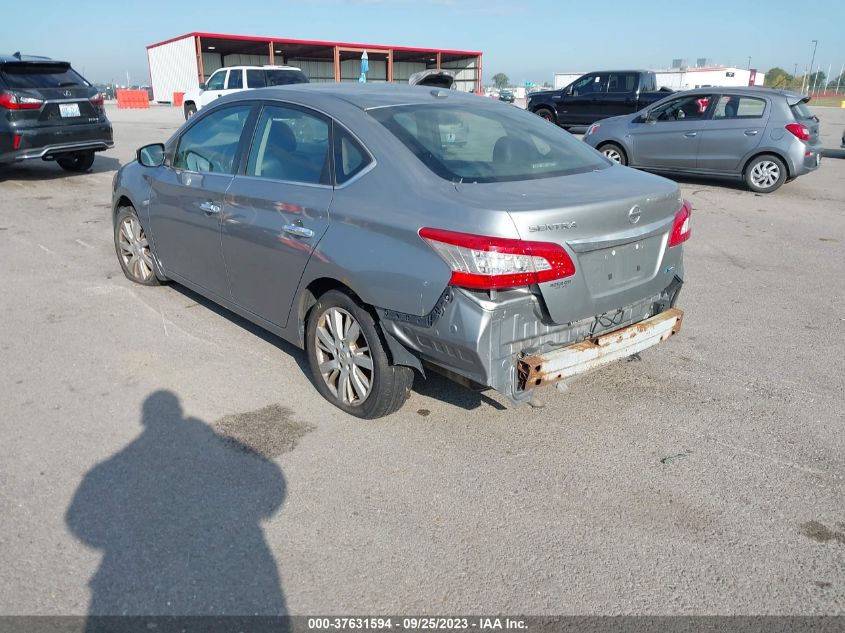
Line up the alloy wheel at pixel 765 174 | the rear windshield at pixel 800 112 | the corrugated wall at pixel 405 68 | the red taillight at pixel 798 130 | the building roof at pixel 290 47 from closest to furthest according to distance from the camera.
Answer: the red taillight at pixel 798 130 → the rear windshield at pixel 800 112 → the alloy wheel at pixel 765 174 → the building roof at pixel 290 47 → the corrugated wall at pixel 405 68

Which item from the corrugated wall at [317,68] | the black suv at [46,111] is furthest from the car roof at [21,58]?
the corrugated wall at [317,68]

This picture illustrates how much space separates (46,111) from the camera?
10.4 meters

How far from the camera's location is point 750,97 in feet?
36.6

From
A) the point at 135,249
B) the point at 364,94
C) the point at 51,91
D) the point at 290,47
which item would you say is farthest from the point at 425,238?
the point at 290,47

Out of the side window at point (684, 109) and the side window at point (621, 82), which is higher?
the side window at point (621, 82)

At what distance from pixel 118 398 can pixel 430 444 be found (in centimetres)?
190

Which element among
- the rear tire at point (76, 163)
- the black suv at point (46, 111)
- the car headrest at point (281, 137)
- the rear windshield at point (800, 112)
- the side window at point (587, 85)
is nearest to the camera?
the car headrest at point (281, 137)

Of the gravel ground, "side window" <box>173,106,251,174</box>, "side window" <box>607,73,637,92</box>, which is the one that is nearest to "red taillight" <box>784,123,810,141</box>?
→ the gravel ground

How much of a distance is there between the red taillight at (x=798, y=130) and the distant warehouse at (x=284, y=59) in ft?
123

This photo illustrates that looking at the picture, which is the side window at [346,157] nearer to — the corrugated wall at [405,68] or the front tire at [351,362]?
the front tire at [351,362]

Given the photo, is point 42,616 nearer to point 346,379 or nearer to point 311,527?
point 311,527

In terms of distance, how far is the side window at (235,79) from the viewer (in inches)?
850

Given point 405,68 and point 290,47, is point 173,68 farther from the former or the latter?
point 405,68

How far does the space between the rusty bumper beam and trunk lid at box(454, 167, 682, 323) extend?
6.3 inches
